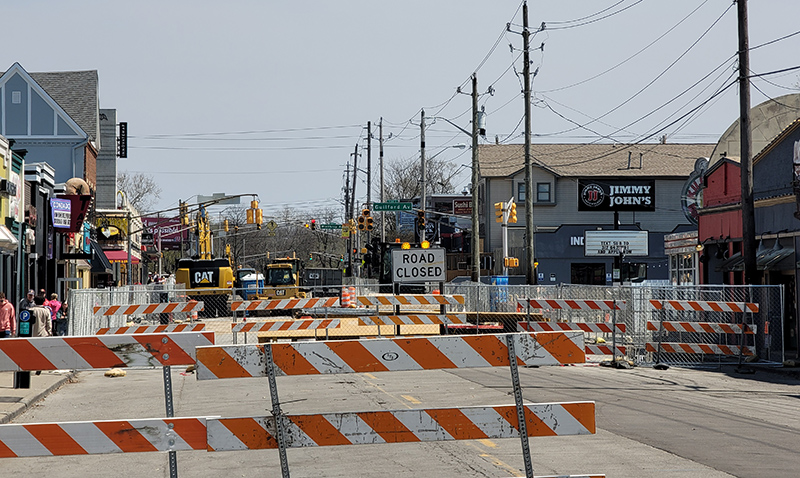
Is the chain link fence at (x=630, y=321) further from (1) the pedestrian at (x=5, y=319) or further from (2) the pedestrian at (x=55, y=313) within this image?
(1) the pedestrian at (x=5, y=319)

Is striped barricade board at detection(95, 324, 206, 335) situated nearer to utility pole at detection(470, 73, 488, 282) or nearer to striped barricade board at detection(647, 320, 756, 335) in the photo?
striped barricade board at detection(647, 320, 756, 335)

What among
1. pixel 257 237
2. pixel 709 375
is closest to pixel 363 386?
pixel 709 375

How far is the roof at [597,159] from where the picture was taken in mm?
65188

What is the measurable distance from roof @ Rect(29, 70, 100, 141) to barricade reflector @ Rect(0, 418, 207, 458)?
48.5 meters

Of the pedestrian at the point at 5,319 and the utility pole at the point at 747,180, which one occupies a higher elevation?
the utility pole at the point at 747,180

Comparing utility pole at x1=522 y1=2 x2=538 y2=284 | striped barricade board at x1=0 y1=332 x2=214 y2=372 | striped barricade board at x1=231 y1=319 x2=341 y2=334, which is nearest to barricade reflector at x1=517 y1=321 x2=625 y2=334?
striped barricade board at x1=231 y1=319 x2=341 y2=334

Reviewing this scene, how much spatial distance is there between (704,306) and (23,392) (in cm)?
1414

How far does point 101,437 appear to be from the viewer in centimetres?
557

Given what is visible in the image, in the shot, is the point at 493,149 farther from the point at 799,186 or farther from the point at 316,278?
the point at 799,186

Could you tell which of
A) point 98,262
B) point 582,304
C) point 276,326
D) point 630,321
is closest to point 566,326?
point 582,304

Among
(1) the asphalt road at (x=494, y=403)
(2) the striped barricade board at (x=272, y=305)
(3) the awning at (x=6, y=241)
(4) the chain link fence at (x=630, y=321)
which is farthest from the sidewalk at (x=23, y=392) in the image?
(3) the awning at (x=6, y=241)

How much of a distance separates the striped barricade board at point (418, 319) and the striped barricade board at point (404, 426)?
54.6 ft

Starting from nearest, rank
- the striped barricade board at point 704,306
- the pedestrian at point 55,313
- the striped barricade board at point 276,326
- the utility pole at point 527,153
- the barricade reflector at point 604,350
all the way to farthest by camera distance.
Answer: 1. the striped barricade board at point 704,306
2. the barricade reflector at point 604,350
3. the striped barricade board at point 276,326
4. the pedestrian at point 55,313
5. the utility pole at point 527,153

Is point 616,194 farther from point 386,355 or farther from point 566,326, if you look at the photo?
point 386,355
